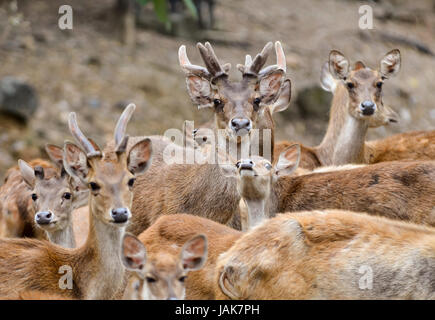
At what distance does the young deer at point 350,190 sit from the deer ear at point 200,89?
0.71m

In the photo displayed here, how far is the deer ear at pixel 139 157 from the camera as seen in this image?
634 cm

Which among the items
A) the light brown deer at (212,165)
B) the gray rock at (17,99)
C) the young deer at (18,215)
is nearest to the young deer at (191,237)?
the light brown deer at (212,165)

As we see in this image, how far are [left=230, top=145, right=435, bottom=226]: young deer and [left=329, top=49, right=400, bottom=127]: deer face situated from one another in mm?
1431

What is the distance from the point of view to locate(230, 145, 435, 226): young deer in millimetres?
6750

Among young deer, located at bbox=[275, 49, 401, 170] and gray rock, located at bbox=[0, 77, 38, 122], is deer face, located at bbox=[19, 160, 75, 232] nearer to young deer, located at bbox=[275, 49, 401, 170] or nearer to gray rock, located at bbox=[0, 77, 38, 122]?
young deer, located at bbox=[275, 49, 401, 170]

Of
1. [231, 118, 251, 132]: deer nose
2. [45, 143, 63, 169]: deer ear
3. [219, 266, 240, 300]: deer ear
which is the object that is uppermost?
[231, 118, 251, 132]: deer nose

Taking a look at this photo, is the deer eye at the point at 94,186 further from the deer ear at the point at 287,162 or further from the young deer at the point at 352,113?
the young deer at the point at 352,113

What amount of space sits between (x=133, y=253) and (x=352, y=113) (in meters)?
4.05

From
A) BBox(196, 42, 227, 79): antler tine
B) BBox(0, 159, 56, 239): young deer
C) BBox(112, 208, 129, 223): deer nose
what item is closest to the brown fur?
BBox(196, 42, 227, 79): antler tine

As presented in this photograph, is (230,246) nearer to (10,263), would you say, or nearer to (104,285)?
(104,285)

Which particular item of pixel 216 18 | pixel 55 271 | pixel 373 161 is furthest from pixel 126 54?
pixel 55 271

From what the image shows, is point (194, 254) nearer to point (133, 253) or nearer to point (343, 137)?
point (133, 253)

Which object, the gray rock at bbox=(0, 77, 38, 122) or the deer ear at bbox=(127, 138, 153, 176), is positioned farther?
the gray rock at bbox=(0, 77, 38, 122)

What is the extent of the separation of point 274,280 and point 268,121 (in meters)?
3.06
